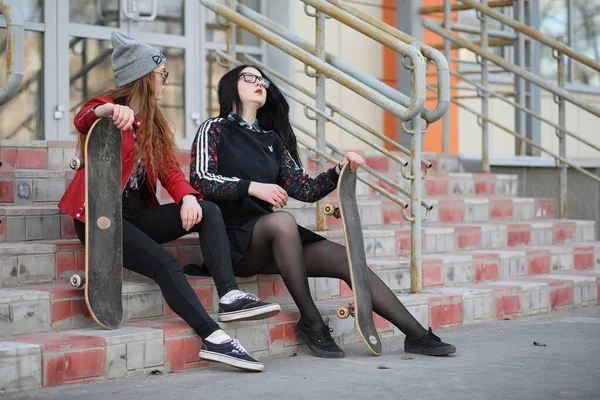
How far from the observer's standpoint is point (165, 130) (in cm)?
420

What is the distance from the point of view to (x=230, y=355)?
3.76 m

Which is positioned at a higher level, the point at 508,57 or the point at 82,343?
the point at 508,57

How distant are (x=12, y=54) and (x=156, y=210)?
865mm

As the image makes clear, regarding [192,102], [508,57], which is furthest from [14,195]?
[508,57]

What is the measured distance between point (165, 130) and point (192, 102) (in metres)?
3.07

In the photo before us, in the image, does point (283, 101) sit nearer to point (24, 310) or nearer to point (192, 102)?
point (24, 310)

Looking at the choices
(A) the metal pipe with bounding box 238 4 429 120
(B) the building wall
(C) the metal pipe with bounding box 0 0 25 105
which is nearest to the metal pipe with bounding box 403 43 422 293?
(A) the metal pipe with bounding box 238 4 429 120

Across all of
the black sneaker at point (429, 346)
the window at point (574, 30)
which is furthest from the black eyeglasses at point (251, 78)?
the window at point (574, 30)

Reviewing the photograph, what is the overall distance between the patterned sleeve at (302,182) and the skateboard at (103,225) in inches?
36.9

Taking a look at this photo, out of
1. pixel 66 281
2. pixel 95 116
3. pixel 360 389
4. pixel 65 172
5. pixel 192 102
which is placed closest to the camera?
pixel 360 389

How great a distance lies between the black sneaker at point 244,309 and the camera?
3875mm

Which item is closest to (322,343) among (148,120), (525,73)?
(148,120)

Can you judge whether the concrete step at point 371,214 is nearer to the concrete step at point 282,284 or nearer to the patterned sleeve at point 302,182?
the concrete step at point 282,284

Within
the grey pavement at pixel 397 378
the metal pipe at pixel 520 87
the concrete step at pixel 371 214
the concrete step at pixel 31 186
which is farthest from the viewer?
the metal pipe at pixel 520 87
